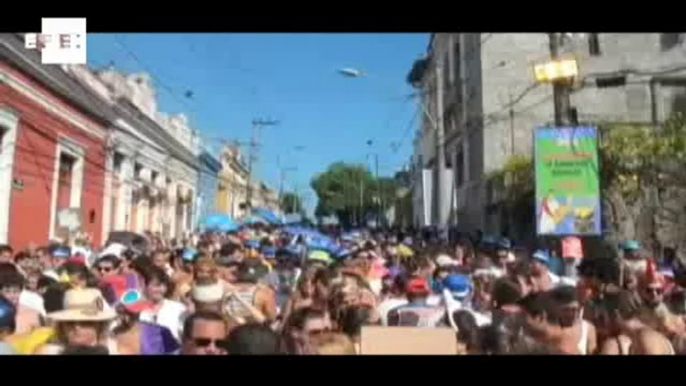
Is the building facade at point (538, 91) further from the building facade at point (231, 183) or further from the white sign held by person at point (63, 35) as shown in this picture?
the building facade at point (231, 183)

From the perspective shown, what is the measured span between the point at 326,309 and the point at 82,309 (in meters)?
1.76

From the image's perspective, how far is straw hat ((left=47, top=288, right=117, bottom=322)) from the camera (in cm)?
411

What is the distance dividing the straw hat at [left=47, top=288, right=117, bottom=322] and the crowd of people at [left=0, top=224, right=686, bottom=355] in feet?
0.04

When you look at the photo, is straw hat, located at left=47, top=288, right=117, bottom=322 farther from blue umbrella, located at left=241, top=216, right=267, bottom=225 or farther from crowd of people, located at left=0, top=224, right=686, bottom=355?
blue umbrella, located at left=241, top=216, right=267, bottom=225

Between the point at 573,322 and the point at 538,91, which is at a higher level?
the point at 538,91

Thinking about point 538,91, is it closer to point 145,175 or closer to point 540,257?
point 145,175

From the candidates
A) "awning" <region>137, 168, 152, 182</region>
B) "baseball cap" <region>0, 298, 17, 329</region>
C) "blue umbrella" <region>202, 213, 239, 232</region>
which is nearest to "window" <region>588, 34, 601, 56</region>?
"blue umbrella" <region>202, 213, 239, 232</region>

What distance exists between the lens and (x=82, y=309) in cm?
436

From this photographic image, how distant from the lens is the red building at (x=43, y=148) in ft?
49.8

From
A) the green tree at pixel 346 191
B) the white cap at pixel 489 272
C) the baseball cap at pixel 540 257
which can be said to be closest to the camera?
the white cap at pixel 489 272

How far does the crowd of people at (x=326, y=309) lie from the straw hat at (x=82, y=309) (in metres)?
0.01

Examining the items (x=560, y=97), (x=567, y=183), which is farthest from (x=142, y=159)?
(x=567, y=183)

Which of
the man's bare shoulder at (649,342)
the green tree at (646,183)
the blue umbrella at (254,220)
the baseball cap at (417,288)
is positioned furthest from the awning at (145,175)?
the man's bare shoulder at (649,342)
